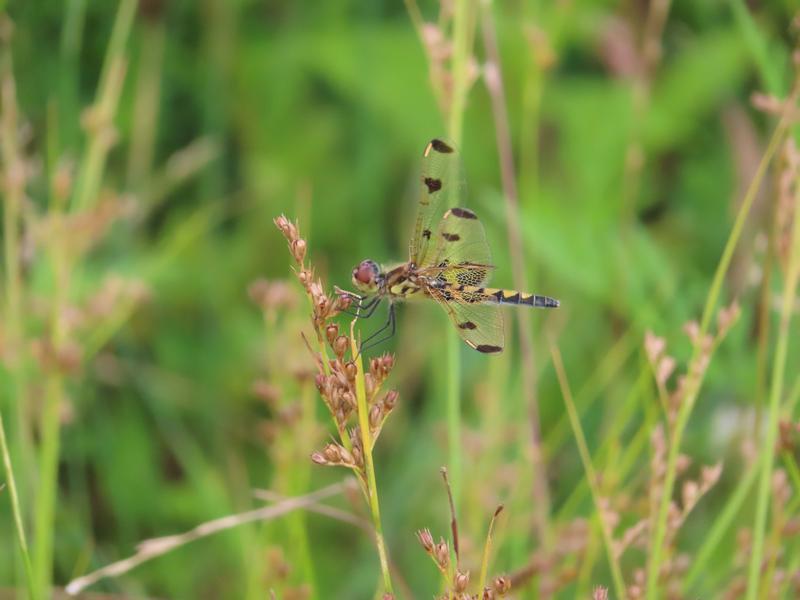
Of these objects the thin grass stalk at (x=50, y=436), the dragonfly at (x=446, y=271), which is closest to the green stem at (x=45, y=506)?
the thin grass stalk at (x=50, y=436)

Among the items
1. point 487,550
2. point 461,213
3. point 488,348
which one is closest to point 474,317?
point 488,348

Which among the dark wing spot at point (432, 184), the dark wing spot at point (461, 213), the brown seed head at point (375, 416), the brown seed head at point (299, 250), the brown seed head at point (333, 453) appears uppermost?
the brown seed head at point (299, 250)

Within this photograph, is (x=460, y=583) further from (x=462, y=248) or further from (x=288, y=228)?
(x=462, y=248)

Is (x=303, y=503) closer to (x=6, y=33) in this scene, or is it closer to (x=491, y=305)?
(x=491, y=305)

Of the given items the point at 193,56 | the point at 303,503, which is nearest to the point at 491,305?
the point at 303,503

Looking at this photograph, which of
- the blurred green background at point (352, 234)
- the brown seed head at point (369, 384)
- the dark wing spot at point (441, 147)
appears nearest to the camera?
the brown seed head at point (369, 384)

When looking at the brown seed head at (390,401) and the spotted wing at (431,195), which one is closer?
the brown seed head at (390,401)

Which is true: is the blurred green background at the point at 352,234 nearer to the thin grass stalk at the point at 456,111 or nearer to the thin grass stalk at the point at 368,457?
the thin grass stalk at the point at 456,111

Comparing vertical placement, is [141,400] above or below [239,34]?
below
